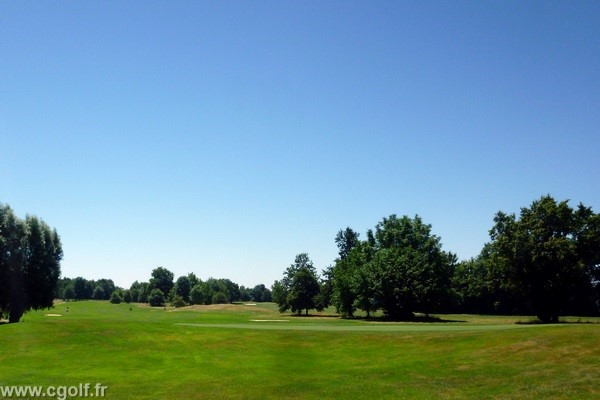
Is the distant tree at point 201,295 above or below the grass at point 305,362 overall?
above

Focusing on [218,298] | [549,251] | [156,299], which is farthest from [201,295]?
[549,251]

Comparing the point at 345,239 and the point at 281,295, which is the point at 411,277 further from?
Answer: the point at 345,239

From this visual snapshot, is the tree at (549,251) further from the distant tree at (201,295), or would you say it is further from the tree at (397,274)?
the distant tree at (201,295)

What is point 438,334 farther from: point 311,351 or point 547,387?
point 547,387

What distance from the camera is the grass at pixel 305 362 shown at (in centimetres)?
2331

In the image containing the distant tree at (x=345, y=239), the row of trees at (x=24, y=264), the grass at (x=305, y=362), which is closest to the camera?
the grass at (x=305, y=362)

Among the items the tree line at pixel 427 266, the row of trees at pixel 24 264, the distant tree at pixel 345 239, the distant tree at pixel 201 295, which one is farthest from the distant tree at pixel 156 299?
the row of trees at pixel 24 264

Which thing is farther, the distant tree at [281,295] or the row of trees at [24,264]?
the distant tree at [281,295]

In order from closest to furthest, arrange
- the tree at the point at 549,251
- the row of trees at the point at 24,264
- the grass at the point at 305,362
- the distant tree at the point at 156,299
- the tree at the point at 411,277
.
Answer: the grass at the point at 305,362 → the tree at the point at 549,251 → the row of trees at the point at 24,264 → the tree at the point at 411,277 → the distant tree at the point at 156,299

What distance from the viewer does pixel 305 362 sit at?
107 ft

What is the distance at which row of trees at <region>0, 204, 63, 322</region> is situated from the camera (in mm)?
69625

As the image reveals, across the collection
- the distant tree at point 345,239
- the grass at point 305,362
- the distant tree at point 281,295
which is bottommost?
the grass at point 305,362

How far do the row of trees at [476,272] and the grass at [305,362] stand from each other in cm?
3109

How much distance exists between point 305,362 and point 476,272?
94.0 metres
